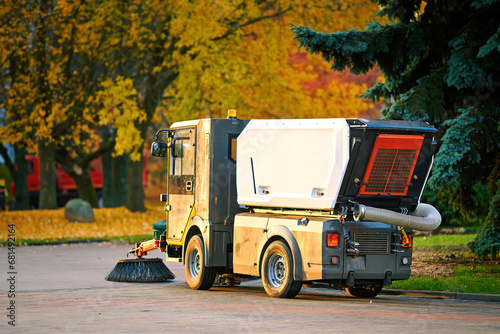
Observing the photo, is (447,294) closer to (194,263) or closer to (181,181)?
(194,263)

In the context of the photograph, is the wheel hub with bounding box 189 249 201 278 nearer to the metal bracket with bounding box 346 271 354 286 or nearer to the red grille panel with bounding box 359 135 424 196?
the metal bracket with bounding box 346 271 354 286

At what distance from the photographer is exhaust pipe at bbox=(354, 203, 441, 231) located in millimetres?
14023

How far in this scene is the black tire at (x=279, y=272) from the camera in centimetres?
1440

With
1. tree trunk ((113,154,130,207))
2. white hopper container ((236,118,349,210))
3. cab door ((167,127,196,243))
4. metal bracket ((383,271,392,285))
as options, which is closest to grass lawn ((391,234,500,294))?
metal bracket ((383,271,392,285))

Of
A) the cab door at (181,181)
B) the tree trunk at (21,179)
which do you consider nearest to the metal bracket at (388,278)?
the cab door at (181,181)

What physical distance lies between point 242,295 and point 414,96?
5293mm

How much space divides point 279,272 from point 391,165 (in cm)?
236

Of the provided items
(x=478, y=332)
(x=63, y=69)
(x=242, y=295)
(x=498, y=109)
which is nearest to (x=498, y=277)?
(x=498, y=109)

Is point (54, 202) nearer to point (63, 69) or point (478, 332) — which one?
point (63, 69)

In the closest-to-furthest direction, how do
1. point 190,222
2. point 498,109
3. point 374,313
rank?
point 374,313 → point 190,222 → point 498,109

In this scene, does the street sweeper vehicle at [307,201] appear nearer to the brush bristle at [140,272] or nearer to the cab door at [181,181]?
the cab door at [181,181]

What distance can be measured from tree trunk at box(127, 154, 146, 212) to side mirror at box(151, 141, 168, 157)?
69.5 ft

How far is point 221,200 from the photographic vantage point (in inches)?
631

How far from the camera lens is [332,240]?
45.8 ft
